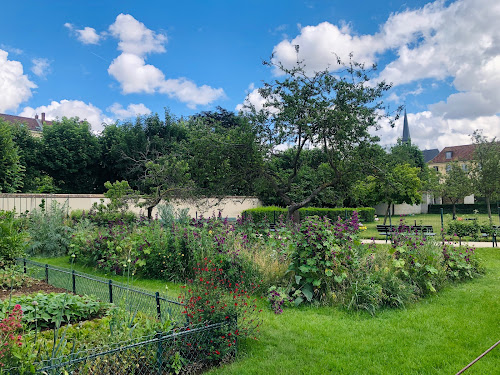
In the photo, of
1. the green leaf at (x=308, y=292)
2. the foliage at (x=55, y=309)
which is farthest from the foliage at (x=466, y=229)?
the foliage at (x=55, y=309)

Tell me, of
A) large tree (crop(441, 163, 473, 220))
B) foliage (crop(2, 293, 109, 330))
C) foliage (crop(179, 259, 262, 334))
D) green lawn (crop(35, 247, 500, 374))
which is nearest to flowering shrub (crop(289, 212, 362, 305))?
green lawn (crop(35, 247, 500, 374))

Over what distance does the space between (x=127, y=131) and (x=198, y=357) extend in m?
27.9

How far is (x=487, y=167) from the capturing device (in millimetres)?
19391

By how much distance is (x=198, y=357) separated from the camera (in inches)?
132

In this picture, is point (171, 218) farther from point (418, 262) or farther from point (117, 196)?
point (117, 196)

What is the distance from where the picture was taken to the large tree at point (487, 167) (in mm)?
19125

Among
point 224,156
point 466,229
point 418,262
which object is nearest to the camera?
point 418,262

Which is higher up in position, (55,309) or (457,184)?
(457,184)

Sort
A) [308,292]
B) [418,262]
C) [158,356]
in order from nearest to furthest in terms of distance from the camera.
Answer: [158,356]
[308,292]
[418,262]

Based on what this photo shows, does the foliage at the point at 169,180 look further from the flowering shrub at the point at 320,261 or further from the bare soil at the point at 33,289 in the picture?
the flowering shrub at the point at 320,261

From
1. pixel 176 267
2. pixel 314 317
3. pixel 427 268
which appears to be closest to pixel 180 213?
pixel 176 267

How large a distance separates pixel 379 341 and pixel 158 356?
2422 millimetres

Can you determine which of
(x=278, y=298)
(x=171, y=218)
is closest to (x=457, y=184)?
(x=171, y=218)

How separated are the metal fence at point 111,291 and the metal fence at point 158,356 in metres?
0.34
